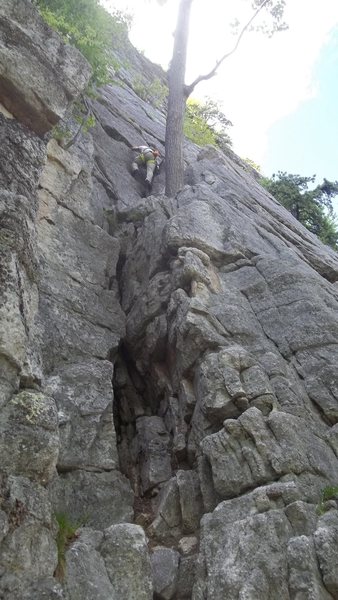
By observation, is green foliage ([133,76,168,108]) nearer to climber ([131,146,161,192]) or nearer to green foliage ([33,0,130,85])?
climber ([131,146,161,192])

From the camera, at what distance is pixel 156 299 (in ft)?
37.1

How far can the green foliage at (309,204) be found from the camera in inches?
1057

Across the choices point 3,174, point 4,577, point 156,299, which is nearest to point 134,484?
point 156,299

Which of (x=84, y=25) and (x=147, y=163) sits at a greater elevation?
(x=84, y=25)

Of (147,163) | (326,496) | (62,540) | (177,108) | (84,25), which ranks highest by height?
(177,108)

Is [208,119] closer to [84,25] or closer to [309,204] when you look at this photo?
[309,204]

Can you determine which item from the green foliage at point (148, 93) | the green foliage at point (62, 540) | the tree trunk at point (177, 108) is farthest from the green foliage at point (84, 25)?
the green foliage at point (62, 540)

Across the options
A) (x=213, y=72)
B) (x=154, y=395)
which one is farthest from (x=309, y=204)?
(x=154, y=395)

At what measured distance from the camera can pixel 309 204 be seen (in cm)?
2697

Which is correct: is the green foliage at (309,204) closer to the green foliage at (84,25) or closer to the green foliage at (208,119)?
the green foliage at (208,119)

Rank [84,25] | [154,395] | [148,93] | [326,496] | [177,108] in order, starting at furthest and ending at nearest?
1. [148,93]
2. [177,108]
3. [84,25]
4. [154,395]
5. [326,496]

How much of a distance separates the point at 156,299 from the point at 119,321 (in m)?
0.95

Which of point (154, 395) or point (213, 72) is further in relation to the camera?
point (213, 72)

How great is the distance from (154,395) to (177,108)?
12.4 meters
